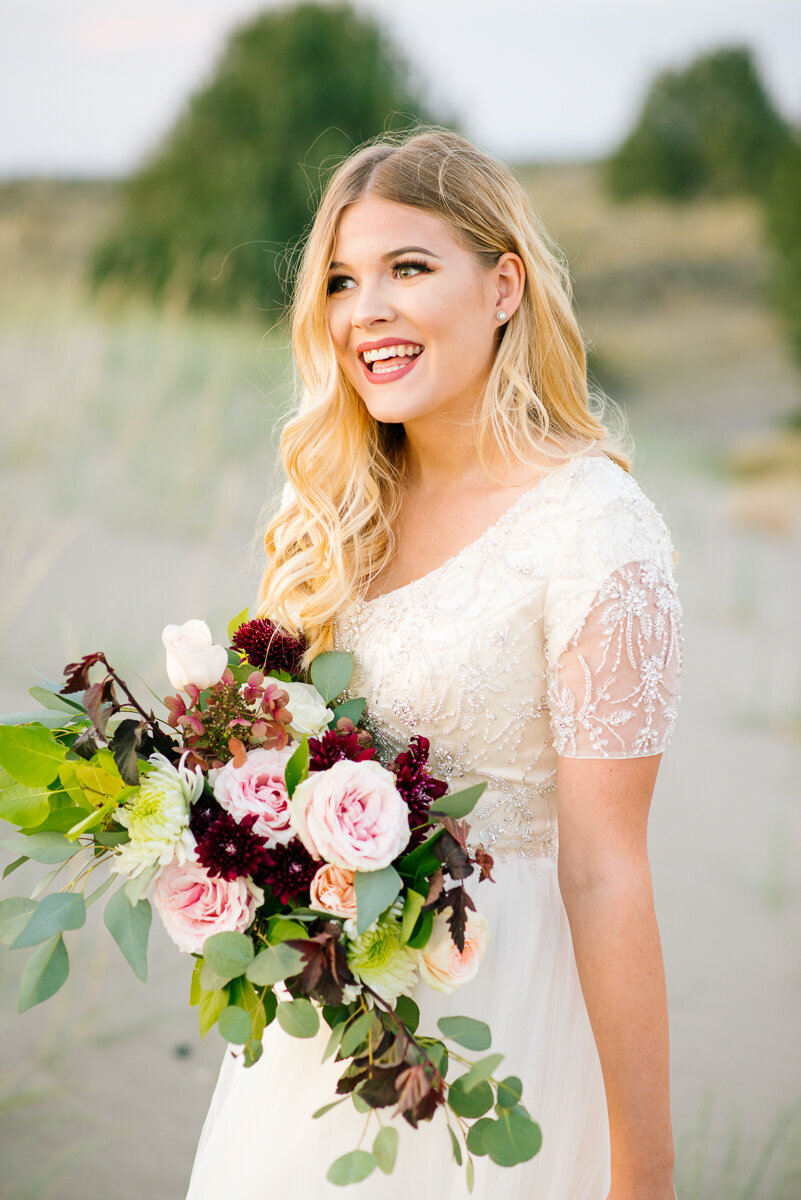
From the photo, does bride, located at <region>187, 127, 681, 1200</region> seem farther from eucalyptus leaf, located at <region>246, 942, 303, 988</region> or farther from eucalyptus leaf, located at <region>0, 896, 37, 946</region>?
eucalyptus leaf, located at <region>0, 896, 37, 946</region>

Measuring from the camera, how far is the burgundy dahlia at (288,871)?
141cm

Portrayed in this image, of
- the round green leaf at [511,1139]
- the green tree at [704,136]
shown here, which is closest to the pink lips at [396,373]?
the round green leaf at [511,1139]

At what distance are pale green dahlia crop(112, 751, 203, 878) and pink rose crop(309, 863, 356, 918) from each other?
6.8 inches

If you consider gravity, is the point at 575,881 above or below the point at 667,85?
below

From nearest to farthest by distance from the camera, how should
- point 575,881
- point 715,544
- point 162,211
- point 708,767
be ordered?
1. point 575,881
2. point 708,767
3. point 715,544
4. point 162,211

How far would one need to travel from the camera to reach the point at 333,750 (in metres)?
1.50

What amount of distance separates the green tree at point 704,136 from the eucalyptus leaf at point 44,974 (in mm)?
17869

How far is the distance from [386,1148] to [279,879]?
13.7 inches

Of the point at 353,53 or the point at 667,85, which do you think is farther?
the point at 667,85

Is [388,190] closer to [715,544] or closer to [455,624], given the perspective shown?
[455,624]

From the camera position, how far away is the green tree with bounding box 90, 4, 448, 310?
12.8 meters

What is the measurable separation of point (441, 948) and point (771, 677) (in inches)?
274

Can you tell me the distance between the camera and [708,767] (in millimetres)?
6543

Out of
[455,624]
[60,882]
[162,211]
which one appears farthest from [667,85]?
[455,624]
